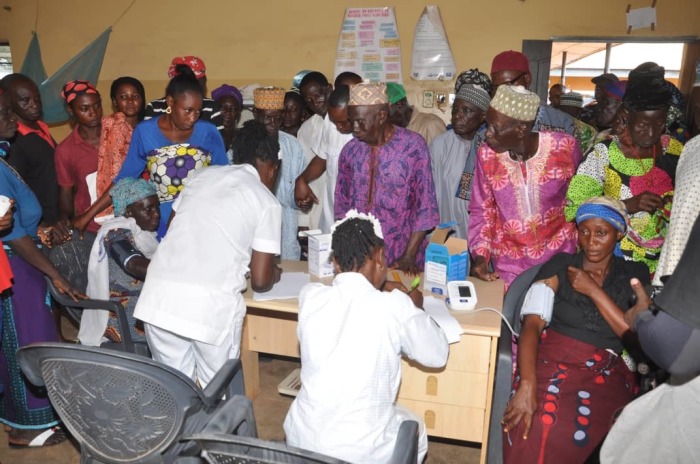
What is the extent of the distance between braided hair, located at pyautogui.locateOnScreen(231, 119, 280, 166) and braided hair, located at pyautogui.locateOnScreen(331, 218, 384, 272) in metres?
0.76

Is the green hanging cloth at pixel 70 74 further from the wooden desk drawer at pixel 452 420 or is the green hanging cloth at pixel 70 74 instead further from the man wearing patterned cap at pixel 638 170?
the man wearing patterned cap at pixel 638 170

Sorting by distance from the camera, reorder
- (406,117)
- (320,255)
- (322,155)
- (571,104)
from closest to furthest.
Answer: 1. (320,255)
2. (322,155)
3. (406,117)
4. (571,104)

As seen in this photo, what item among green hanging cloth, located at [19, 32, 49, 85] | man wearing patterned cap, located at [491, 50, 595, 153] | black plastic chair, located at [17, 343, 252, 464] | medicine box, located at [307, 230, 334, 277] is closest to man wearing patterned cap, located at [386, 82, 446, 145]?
man wearing patterned cap, located at [491, 50, 595, 153]

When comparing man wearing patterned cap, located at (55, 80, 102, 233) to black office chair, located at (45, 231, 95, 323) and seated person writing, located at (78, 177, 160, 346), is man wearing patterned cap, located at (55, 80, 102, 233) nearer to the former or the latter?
black office chair, located at (45, 231, 95, 323)

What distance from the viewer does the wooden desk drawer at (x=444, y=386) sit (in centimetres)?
286

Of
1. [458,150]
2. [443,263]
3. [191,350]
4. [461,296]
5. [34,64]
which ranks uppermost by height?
[34,64]

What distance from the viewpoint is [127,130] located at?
402cm

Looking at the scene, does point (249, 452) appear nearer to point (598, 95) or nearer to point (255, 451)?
point (255, 451)

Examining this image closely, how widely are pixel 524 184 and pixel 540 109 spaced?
993mm

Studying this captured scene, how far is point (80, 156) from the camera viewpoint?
3.94 m

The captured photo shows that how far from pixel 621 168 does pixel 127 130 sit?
3175mm

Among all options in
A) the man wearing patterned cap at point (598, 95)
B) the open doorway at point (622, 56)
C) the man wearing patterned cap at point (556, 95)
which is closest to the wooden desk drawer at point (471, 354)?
the man wearing patterned cap at point (598, 95)

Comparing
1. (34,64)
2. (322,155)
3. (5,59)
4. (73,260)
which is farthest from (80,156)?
(5,59)

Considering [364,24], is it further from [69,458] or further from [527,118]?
[69,458]
